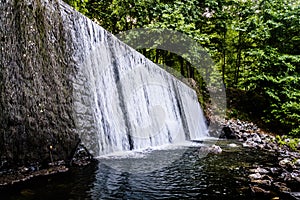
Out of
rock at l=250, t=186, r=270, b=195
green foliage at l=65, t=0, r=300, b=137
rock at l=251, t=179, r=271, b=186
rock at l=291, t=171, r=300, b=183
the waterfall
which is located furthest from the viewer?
green foliage at l=65, t=0, r=300, b=137

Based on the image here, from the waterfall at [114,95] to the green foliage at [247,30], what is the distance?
13.4 ft

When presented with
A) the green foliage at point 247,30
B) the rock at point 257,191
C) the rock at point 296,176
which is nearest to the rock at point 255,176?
the rock at point 296,176

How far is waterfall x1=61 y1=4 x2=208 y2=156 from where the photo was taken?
4.18 metres

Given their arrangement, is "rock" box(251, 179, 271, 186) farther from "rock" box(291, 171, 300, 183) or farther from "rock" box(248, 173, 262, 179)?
"rock" box(291, 171, 300, 183)

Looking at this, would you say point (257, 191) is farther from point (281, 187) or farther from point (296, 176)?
point (296, 176)

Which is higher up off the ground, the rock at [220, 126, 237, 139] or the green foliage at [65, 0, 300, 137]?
Answer: the green foliage at [65, 0, 300, 137]

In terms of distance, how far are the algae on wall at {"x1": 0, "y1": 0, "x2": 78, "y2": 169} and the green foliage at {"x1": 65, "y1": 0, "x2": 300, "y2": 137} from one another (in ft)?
25.9

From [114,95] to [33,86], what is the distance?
97.7 inches

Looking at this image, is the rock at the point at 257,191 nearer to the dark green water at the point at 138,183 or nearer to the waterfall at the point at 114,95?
the dark green water at the point at 138,183

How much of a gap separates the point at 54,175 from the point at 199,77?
1607 cm

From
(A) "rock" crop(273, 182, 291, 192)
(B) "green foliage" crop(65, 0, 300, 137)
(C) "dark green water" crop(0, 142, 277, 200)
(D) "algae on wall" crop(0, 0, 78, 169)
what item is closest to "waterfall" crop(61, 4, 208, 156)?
(D) "algae on wall" crop(0, 0, 78, 169)

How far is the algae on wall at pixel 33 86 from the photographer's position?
2.74 meters

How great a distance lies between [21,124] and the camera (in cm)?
282

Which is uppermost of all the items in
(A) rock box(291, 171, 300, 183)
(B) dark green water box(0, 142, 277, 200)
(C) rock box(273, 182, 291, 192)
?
(B) dark green water box(0, 142, 277, 200)
